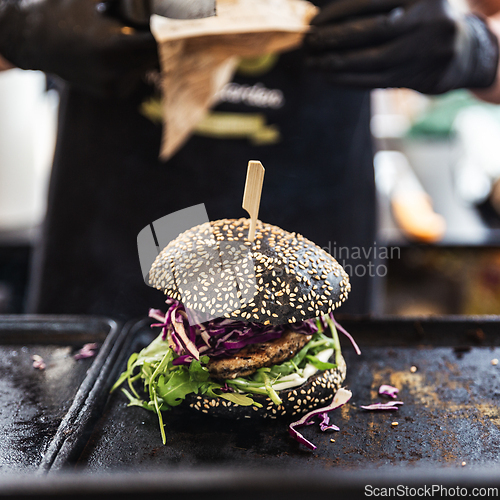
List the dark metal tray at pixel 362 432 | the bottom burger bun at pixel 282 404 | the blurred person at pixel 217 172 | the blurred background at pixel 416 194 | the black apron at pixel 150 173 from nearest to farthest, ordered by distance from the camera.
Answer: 1. the dark metal tray at pixel 362 432
2. the bottom burger bun at pixel 282 404
3. the blurred person at pixel 217 172
4. the black apron at pixel 150 173
5. the blurred background at pixel 416 194

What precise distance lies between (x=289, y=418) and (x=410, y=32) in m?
1.63

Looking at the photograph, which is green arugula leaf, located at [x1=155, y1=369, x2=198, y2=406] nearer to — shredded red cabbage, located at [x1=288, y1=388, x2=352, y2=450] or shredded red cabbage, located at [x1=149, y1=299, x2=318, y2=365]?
shredded red cabbage, located at [x1=149, y1=299, x2=318, y2=365]

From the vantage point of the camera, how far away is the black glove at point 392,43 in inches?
79.9

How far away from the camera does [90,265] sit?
9.09 ft

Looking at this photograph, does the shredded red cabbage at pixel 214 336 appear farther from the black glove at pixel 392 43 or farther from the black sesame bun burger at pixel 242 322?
the black glove at pixel 392 43

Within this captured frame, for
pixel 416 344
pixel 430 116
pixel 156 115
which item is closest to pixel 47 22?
pixel 156 115

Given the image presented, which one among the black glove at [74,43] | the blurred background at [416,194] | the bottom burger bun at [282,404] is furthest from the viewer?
the blurred background at [416,194]

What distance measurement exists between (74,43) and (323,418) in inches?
69.7

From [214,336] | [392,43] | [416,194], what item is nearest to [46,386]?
[214,336]

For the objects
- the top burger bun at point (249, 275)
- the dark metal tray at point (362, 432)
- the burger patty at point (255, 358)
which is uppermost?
the top burger bun at point (249, 275)

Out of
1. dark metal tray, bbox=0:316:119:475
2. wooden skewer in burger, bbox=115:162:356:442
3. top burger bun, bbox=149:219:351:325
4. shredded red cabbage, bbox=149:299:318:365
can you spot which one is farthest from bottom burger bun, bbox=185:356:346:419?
dark metal tray, bbox=0:316:119:475

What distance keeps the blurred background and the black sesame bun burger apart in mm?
1737

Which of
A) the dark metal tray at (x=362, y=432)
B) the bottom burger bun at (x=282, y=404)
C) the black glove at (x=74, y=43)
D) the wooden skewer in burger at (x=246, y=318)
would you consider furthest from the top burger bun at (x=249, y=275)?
the black glove at (x=74, y=43)

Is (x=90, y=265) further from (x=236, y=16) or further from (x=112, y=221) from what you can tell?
(x=236, y=16)
